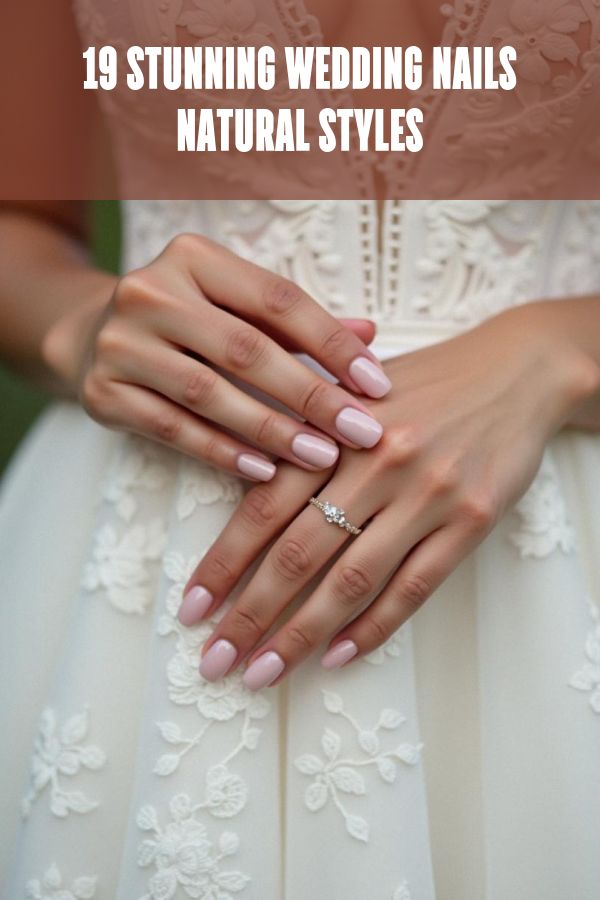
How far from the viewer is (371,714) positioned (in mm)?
666

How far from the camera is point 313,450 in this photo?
64 cm

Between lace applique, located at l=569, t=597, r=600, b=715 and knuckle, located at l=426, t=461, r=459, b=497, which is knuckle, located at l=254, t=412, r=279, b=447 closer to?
knuckle, located at l=426, t=461, r=459, b=497

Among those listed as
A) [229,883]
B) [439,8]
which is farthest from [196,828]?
[439,8]

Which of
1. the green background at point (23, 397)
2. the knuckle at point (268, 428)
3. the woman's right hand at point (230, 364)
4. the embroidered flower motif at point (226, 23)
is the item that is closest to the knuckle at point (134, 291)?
the woman's right hand at point (230, 364)

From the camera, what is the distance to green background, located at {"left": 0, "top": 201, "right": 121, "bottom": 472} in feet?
7.06

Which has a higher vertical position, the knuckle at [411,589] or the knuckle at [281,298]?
the knuckle at [281,298]

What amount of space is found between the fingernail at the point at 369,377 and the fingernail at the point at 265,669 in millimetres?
207

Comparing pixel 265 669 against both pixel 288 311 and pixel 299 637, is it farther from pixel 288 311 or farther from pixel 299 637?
pixel 288 311

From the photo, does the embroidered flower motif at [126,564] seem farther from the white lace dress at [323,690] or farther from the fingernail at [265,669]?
the fingernail at [265,669]

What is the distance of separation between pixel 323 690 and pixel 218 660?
0.27 ft

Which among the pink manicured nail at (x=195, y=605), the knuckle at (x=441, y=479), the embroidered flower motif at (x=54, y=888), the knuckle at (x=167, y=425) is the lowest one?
the embroidered flower motif at (x=54, y=888)

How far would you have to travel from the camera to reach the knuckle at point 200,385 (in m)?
0.65

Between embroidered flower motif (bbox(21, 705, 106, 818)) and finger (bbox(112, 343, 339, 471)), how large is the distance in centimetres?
26

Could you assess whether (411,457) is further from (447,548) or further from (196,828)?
(196,828)
